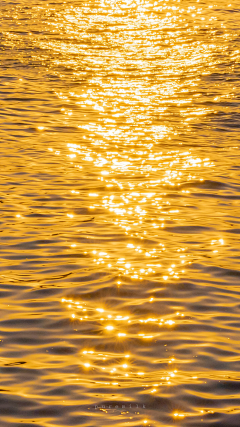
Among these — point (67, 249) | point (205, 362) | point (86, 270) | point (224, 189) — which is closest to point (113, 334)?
point (205, 362)

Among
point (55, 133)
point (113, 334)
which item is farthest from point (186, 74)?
point (113, 334)

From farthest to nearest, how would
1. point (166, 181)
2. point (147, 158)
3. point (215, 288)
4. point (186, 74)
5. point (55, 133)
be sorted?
point (186, 74) → point (55, 133) → point (147, 158) → point (166, 181) → point (215, 288)

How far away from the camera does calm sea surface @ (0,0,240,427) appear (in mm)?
5598

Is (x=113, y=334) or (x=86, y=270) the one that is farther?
(x=86, y=270)

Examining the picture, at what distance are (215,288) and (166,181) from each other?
3.70 m

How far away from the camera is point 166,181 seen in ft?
35.5

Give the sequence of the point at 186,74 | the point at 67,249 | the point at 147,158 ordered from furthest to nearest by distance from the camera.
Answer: the point at 186,74 < the point at 147,158 < the point at 67,249

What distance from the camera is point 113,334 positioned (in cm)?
642

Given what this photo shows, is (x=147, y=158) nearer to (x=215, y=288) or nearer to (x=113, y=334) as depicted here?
(x=215, y=288)

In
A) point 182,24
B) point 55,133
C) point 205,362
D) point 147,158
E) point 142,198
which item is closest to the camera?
point 205,362

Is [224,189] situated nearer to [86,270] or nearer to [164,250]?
[164,250]

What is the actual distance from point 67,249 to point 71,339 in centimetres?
205

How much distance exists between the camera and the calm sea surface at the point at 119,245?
5598 mm

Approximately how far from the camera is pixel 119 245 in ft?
27.4
